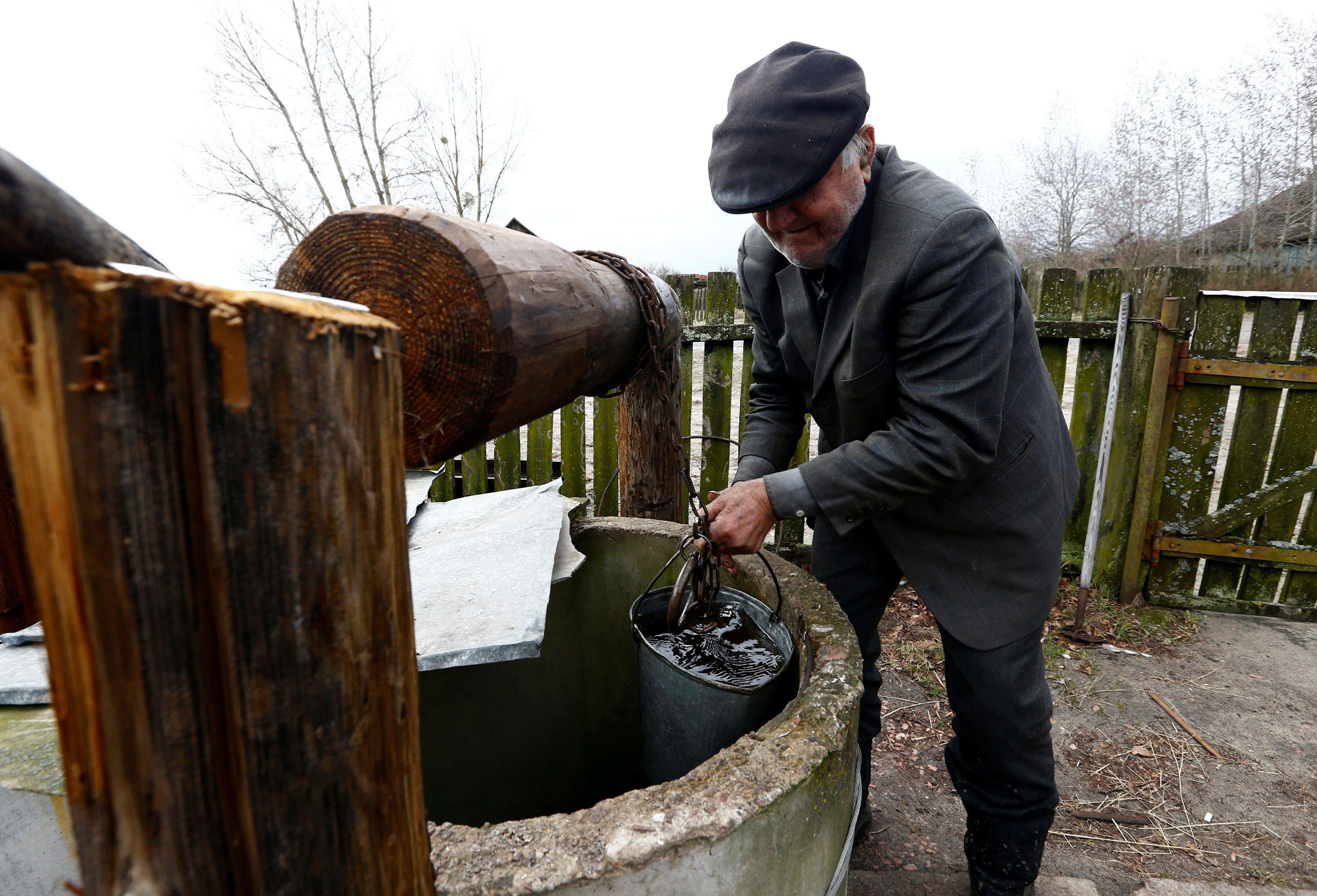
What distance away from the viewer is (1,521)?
138 centimetres

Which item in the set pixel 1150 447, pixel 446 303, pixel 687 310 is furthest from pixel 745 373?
pixel 446 303

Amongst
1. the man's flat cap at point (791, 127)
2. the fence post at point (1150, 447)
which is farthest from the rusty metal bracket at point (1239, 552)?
the man's flat cap at point (791, 127)

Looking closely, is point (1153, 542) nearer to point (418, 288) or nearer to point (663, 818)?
point (663, 818)

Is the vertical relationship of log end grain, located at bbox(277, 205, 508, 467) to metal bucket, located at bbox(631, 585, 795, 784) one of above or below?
above

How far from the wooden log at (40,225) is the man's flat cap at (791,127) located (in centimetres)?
137

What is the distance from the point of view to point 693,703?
5.82 ft

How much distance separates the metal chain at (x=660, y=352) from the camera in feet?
5.51

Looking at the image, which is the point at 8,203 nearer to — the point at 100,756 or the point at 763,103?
the point at 100,756

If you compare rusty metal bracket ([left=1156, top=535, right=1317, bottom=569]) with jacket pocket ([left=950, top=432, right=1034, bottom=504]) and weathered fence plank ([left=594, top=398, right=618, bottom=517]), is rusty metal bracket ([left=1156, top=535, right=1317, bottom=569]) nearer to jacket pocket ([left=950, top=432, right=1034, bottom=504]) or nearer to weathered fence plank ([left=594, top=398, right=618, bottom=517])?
jacket pocket ([left=950, top=432, right=1034, bottom=504])

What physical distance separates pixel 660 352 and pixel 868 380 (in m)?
0.57

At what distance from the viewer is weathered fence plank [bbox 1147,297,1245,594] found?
380cm

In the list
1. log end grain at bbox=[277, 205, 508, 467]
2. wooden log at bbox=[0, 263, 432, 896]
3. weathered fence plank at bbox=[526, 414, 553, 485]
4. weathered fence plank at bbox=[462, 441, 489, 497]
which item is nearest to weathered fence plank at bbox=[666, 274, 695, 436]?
weathered fence plank at bbox=[526, 414, 553, 485]

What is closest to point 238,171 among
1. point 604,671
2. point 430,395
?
point 604,671

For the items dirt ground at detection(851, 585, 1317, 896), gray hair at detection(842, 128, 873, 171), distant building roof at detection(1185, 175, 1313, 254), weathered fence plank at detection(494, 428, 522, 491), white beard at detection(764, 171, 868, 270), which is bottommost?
dirt ground at detection(851, 585, 1317, 896)
